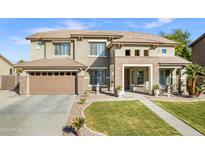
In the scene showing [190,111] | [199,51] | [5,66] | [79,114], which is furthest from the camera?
[5,66]

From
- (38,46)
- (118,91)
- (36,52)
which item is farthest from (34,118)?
(38,46)

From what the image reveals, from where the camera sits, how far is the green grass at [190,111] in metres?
14.2

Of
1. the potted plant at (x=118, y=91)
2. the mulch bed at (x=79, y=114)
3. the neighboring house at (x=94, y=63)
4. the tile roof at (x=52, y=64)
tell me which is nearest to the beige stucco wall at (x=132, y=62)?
the neighboring house at (x=94, y=63)

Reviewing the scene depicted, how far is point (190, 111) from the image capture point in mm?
17859

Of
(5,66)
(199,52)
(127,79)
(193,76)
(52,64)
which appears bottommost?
(127,79)

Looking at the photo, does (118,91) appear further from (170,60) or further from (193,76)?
(170,60)

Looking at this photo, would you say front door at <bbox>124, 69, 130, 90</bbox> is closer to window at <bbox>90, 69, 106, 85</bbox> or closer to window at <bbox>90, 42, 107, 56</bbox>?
→ window at <bbox>90, 69, 106, 85</bbox>

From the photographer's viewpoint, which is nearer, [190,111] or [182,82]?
[190,111]

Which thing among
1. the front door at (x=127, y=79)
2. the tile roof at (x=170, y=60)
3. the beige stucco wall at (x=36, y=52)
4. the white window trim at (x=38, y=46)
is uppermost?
the white window trim at (x=38, y=46)

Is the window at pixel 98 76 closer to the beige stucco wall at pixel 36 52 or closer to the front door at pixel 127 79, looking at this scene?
the front door at pixel 127 79

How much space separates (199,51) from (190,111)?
71.1 feet

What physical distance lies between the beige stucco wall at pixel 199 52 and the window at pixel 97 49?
15.4m
